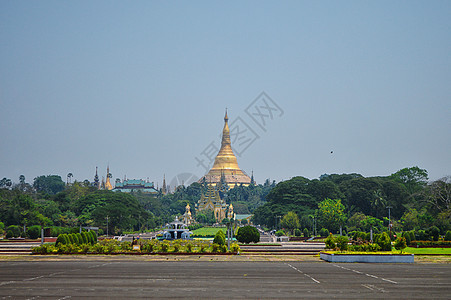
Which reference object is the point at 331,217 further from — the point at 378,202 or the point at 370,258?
the point at 370,258

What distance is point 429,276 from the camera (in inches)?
1090

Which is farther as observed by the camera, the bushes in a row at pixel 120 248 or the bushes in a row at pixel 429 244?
the bushes in a row at pixel 429 244

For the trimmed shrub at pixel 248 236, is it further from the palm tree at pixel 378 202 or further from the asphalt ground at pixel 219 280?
the palm tree at pixel 378 202

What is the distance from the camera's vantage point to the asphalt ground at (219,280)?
861 inches

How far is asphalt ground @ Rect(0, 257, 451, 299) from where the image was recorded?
21.9 m

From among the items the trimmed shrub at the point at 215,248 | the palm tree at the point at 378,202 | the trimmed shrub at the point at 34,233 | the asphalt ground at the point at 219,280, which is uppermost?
the palm tree at the point at 378,202

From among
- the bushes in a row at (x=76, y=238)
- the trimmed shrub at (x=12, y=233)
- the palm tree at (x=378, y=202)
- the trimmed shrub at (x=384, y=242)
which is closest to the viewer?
the trimmed shrub at (x=384, y=242)

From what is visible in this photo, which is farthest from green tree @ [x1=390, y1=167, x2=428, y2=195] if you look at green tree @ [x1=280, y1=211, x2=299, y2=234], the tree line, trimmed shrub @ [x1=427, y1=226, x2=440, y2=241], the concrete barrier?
the concrete barrier

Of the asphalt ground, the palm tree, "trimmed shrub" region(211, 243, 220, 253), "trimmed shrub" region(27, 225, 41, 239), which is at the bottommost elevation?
the asphalt ground

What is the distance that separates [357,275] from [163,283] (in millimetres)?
9858

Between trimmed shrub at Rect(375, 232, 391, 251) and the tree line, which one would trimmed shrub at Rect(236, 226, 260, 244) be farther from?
the tree line

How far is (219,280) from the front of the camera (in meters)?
26.0

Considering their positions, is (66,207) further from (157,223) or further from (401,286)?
→ (401,286)

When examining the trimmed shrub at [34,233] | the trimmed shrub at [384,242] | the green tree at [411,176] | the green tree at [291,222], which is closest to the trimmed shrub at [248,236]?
the trimmed shrub at [384,242]
